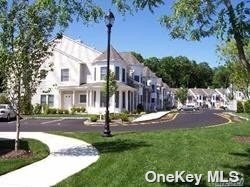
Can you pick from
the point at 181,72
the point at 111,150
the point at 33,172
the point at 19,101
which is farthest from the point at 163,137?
the point at 181,72

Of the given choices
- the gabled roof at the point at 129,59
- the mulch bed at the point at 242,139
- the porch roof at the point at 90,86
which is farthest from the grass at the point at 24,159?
the gabled roof at the point at 129,59

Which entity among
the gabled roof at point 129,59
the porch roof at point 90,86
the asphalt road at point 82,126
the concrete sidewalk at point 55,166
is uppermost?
the gabled roof at point 129,59

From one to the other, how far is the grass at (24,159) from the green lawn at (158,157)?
1.97 m

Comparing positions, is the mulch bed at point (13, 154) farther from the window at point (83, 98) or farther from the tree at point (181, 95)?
the tree at point (181, 95)

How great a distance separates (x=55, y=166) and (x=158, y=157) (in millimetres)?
3106

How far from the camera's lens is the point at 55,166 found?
12805mm

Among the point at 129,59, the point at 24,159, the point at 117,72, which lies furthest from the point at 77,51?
the point at 24,159

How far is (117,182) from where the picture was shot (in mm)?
10539

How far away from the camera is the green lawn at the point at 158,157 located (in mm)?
11055

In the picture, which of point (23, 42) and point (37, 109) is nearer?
point (23, 42)

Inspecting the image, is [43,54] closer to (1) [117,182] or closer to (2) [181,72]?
(1) [117,182]

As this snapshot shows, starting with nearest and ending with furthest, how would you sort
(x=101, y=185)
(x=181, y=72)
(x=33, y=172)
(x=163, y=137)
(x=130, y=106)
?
(x=101, y=185) < (x=33, y=172) < (x=163, y=137) < (x=130, y=106) < (x=181, y=72)

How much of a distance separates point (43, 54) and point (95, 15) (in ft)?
8.43

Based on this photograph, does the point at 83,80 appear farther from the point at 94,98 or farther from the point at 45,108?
the point at 45,108
